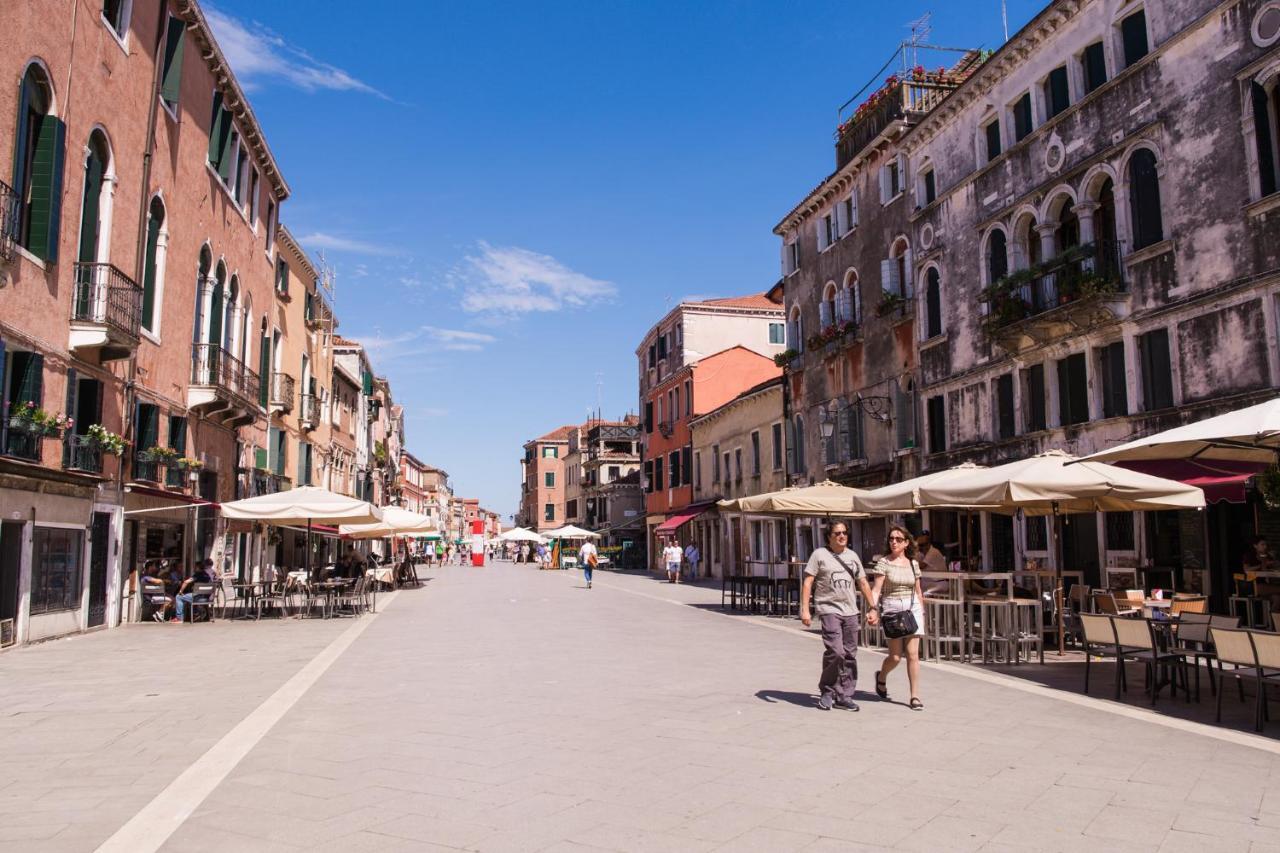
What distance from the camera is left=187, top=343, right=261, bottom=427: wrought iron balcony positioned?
798 inches

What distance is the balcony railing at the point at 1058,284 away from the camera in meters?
16.8

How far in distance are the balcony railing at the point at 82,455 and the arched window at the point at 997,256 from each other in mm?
17255

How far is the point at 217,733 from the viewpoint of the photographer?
7203mm

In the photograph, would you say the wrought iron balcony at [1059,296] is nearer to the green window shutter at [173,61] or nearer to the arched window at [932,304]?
the arched window at [932,304]

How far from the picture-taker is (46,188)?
1338 cm

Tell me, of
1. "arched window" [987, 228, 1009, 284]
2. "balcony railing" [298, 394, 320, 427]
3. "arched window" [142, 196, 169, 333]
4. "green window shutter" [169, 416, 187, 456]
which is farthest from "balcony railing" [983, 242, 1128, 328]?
"balcony railing" [298, 394, 320, 427]

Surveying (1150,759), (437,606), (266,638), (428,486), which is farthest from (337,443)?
(428,486)

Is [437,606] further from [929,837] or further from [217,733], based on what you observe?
[929,837]

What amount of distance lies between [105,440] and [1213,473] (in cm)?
1623

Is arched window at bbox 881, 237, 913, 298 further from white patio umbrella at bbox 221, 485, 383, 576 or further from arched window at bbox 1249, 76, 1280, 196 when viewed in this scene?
white patio umbrella at bbox 221, 485, 383, 576

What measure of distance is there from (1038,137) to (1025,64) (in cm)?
184

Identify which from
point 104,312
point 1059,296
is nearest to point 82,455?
point 104,312

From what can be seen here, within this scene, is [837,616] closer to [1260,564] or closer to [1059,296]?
[1260,564]

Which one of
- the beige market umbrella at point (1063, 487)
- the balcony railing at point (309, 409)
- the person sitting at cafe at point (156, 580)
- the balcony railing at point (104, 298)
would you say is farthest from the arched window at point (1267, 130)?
the balcony railing at point (309, 409)
